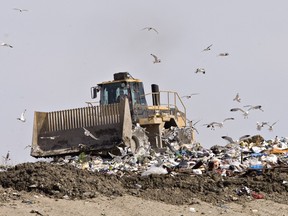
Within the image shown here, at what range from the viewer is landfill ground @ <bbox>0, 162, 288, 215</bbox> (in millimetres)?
8211

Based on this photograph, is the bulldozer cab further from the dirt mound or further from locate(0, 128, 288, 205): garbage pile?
the dirt mound

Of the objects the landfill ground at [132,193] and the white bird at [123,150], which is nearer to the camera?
the landfill ground at [132,193]

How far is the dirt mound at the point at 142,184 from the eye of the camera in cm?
862

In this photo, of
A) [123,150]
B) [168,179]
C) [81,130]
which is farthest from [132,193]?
[81,130]

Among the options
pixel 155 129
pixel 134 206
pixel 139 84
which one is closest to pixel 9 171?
pixel 134 206

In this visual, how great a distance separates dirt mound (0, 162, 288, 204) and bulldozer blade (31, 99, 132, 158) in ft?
17.5

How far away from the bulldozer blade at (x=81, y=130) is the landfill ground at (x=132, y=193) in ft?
17.4

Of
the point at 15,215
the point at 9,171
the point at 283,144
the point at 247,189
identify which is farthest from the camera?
the point at 283,144

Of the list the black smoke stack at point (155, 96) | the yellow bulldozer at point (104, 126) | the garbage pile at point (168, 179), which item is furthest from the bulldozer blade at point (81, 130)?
the black smoke stack at point (155, 96)

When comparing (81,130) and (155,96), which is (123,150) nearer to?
(81,130)

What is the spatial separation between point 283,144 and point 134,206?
7179 millimetres

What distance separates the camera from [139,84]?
18344 millimetres

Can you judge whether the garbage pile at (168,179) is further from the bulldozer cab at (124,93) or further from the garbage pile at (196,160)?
the bulldozer cab at (124,93)

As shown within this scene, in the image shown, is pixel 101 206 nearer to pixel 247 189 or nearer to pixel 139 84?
pixel 247 189
